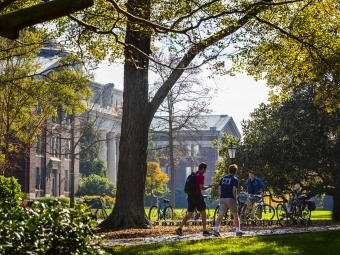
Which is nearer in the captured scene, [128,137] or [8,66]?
[128,137]

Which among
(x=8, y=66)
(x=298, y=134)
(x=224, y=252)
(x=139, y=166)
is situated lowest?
(x=224, y=252)

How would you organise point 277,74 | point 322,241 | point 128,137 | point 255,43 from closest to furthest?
point 322,241
point 255,43
point 128,137
point 277,74

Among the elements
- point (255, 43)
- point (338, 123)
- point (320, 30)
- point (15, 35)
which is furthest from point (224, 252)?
point (338, 123)

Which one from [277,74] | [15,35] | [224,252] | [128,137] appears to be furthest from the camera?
[277,74]

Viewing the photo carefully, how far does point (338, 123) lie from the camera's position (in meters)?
34.9

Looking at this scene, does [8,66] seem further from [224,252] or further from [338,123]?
[224,252]

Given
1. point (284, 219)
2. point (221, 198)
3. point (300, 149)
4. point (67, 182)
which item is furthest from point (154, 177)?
point (221, 198)

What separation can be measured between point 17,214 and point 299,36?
1540 cm

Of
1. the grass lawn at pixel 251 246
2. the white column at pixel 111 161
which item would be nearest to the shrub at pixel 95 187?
the white column at pixel 111 161

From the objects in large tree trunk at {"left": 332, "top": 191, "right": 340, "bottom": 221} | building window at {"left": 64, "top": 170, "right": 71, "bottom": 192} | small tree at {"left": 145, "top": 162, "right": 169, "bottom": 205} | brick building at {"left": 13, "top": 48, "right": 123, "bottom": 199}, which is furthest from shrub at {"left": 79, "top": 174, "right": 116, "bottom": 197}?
large tree trunk at {"left": 332, "top": 191, "right": 340, "bottom": 221}

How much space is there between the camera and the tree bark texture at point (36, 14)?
363 inches

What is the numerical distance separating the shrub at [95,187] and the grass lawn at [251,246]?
52827mm

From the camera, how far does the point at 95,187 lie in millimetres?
70500

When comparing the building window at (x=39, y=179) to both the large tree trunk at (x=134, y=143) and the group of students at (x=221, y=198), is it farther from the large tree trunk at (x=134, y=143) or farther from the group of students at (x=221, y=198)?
the group of students at (x=221, y=198)
